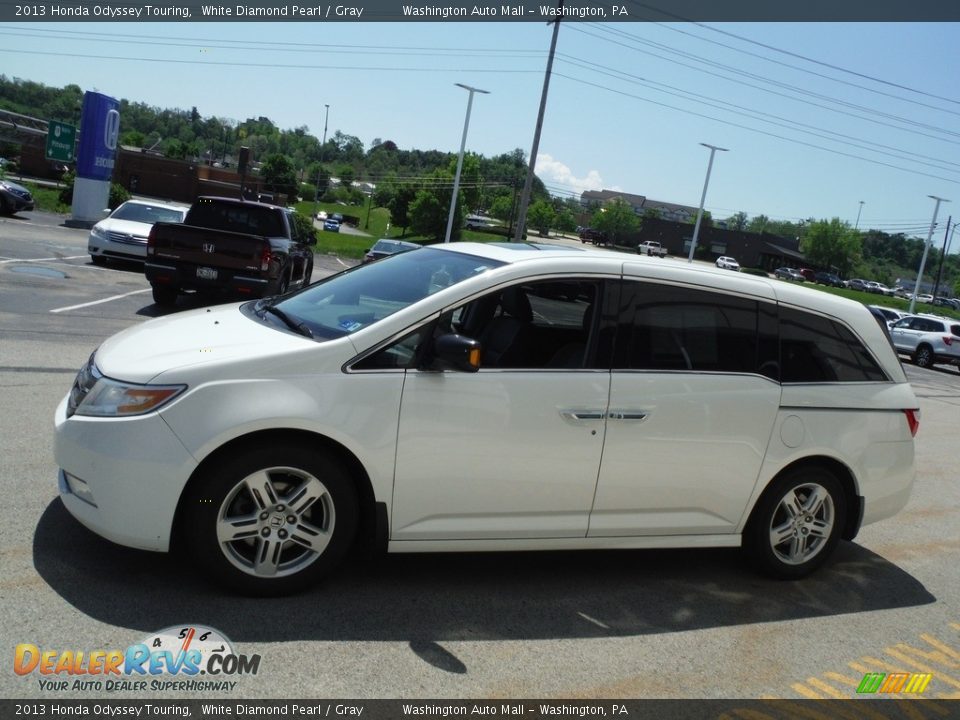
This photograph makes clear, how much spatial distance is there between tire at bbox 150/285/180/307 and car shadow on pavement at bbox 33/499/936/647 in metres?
9.24

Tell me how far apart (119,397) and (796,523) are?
3907 mm

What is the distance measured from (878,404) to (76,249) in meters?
20.4

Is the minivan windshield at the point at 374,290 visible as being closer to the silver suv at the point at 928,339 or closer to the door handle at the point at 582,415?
the door handle at the point at 582,415

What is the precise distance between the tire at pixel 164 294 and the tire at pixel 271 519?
10.1 metres

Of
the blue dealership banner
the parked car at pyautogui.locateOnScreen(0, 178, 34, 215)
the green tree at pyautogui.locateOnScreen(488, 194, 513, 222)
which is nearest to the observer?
the blue dealership banner

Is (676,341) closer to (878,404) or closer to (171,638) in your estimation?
(878,404)

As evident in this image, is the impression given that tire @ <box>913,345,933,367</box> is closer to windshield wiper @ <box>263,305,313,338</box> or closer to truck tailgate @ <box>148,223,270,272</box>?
truck tailgate @ <box>148,223,270,272</box>

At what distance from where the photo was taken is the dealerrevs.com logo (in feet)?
10.8

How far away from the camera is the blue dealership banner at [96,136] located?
94.9 ft

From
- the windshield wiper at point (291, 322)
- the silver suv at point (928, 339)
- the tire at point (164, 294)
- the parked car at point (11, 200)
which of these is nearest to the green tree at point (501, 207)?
the silver suv at point (928, 339)

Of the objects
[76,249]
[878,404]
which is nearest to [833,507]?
[878,404]

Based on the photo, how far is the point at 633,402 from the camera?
4652 millimetres

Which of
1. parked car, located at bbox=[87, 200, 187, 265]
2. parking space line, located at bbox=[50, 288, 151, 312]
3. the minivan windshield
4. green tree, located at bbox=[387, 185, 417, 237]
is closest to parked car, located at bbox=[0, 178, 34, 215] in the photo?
parked car, located at bbox=[87, 200, 187, 265]

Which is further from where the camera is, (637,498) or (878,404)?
(878,404)
